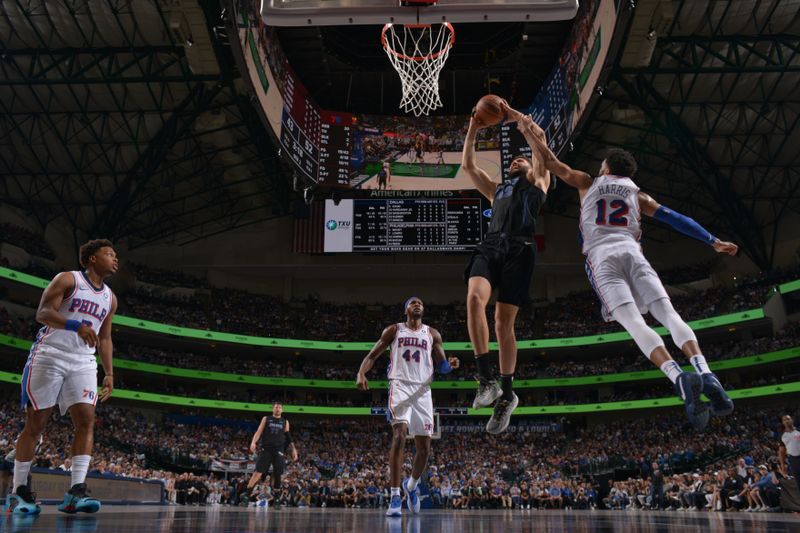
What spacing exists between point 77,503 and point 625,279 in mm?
4917

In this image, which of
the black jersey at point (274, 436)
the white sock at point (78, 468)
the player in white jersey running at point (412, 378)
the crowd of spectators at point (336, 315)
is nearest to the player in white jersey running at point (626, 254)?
the player in white jersey running at point (412, 378)

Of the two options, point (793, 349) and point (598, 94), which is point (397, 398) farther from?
point (793, 349)

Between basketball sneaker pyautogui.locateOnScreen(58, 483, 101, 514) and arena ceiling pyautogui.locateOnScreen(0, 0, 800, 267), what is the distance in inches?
620

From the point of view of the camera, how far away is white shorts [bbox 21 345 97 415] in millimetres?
5594

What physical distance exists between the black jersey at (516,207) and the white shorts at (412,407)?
9.82ft

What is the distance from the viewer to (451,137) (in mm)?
26016

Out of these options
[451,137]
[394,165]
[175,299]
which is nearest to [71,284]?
[394,165]

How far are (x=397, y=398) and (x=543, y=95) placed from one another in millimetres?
17448

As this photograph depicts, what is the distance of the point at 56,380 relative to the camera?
223 inches

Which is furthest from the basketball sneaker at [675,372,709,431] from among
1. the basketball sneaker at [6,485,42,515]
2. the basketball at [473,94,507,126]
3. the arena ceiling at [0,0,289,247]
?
the arena ceiling at [0,0,289,247]

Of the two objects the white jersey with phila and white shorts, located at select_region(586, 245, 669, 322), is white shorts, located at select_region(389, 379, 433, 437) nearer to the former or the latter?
white shorts, located at select_region(586, 245, 669, 322)

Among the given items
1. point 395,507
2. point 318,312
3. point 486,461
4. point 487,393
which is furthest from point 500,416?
point 318,312

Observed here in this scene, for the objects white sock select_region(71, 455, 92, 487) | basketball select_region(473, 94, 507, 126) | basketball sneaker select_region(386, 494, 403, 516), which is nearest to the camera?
white sock select_region(71, 455, 92, 487)

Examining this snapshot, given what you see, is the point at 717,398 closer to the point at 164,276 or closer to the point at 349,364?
the point at 349,364
